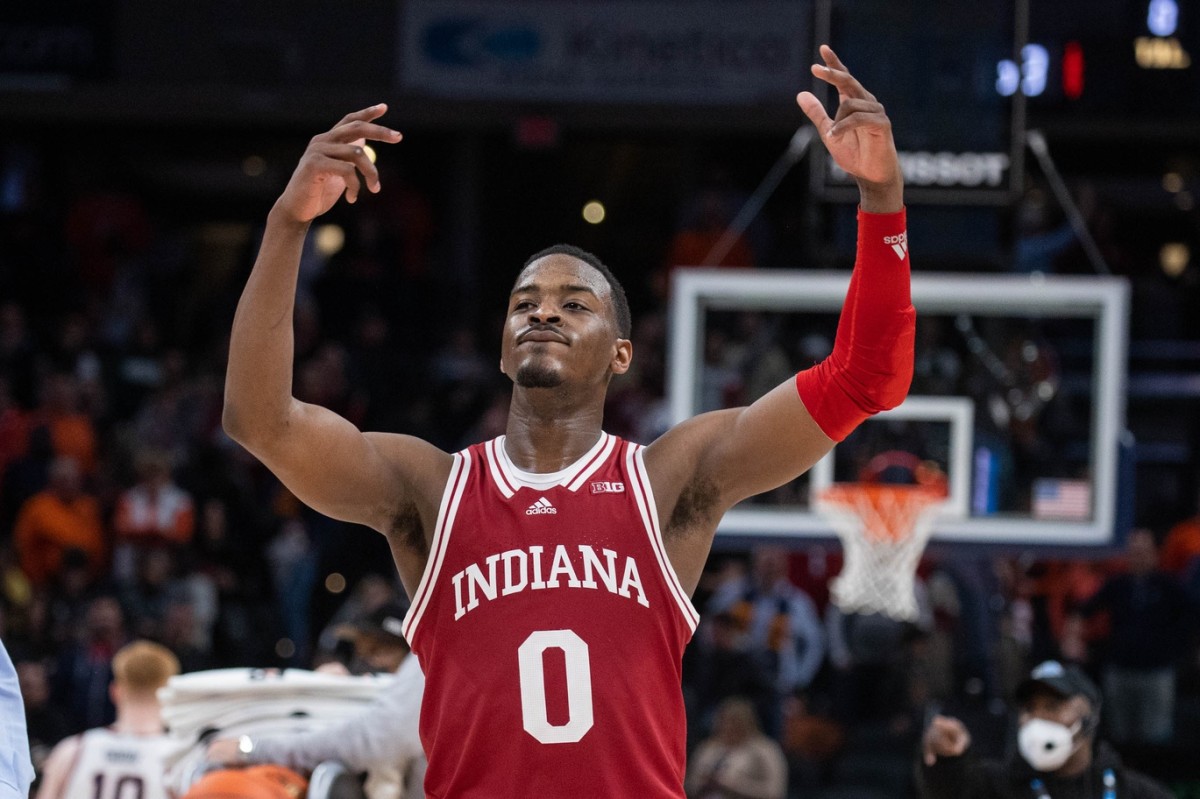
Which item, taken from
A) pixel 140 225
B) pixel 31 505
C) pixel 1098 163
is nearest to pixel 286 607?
pixel 31 505

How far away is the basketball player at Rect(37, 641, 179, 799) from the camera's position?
7.00 m

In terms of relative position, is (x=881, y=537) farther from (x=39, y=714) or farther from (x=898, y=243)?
(x=898, y=243)

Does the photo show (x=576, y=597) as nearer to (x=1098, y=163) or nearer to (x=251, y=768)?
(x=251, y=768)

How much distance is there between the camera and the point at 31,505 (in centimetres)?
1310

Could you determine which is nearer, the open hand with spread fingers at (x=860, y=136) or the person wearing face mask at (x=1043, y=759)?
the open hand with spread fingers at (x=860, y=136)

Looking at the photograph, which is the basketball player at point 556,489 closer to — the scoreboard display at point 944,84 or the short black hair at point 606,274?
the short black hair at point 606,274

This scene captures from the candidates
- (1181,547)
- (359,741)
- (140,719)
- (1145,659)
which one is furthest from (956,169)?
(140,719)

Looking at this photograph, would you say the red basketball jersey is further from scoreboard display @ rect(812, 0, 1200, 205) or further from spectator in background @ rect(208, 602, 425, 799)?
scoreboard display @ rect(812, 0, 1200, 205)

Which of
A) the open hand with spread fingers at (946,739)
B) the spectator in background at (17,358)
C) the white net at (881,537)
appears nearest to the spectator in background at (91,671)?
the spectator in background at (17,358)

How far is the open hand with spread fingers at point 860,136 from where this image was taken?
143 inches

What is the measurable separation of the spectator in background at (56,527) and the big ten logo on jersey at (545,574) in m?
9.84

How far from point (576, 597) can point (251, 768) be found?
280 centimetres

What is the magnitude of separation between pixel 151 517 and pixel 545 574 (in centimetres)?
992

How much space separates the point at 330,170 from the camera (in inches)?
138
